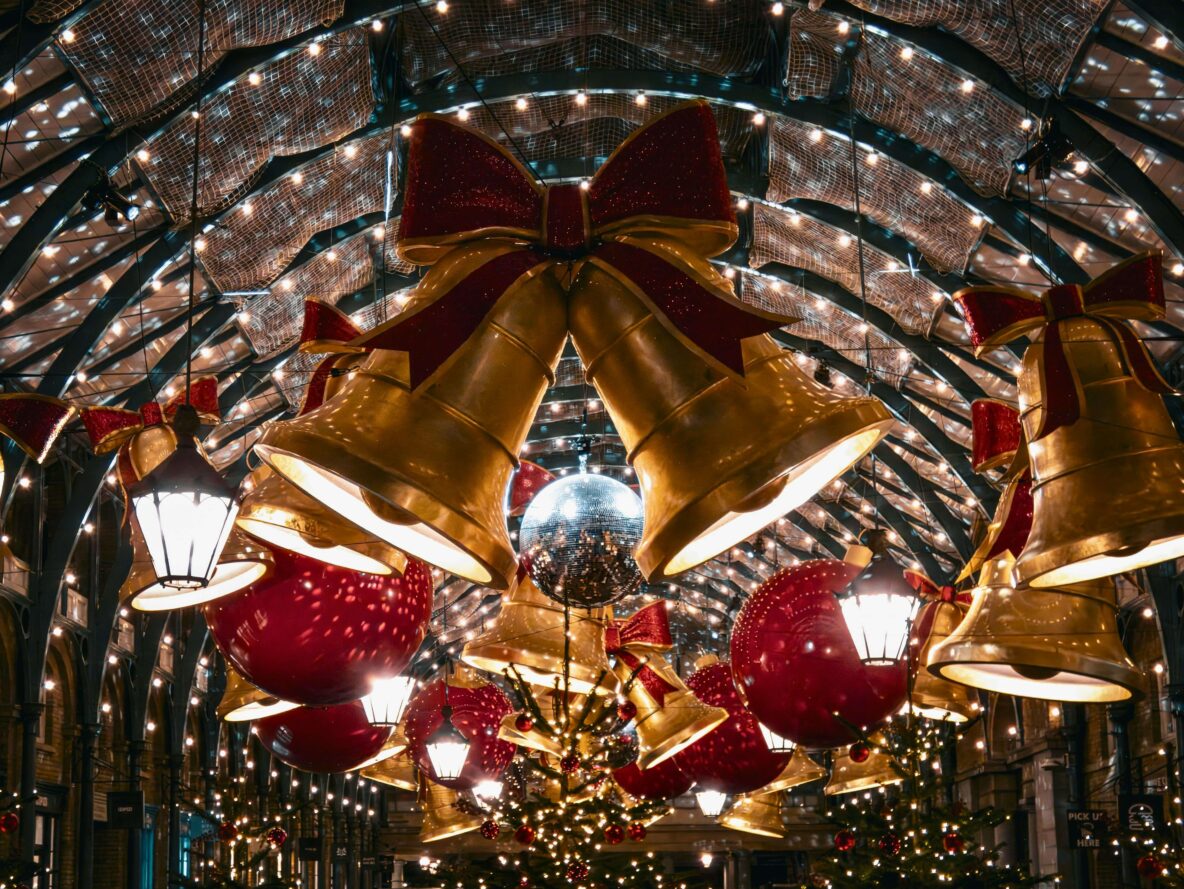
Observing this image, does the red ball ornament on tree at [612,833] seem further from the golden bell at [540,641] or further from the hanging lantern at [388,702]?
the hanging lantern at [388,702]

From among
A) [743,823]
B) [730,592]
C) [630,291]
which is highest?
[730,592]

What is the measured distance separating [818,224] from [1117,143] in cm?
474

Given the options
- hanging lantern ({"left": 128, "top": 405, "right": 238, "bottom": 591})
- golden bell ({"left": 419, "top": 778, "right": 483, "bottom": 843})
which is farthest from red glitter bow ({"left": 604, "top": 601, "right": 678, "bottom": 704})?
golden bell ({"left": 419, "top": 778, "right": 483, "bottom": 843})

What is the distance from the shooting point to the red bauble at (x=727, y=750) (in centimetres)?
628

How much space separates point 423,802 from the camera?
423 inches

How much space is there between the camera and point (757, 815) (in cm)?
1137

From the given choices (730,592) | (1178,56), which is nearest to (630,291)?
(1178,56)

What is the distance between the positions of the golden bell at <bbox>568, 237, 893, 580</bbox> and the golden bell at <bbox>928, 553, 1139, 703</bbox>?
2.84 feet

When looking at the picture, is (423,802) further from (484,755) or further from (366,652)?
(366,652)

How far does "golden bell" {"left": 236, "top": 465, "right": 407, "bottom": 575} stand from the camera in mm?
1895

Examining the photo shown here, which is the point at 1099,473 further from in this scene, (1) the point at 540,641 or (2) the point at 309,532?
(1) the point at 540,641

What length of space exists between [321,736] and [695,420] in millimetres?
2508

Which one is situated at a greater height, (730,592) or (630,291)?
(730,592)

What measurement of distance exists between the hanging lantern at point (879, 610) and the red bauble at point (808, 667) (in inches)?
1.4
